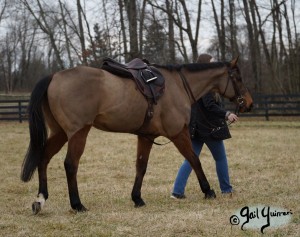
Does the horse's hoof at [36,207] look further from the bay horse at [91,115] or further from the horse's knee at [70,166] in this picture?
the horse's knee at [70,166]

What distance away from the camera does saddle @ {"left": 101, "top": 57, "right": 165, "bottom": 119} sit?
556 cm

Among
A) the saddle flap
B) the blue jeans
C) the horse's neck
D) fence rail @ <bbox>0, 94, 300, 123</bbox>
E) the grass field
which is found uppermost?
the saddle flap

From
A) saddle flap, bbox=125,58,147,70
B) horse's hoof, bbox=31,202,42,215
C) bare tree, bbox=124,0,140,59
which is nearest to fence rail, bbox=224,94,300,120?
bare tree, bbox=124,0,140,59

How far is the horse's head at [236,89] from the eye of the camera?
645 centimetres

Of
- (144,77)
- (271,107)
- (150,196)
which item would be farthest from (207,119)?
(271,107)

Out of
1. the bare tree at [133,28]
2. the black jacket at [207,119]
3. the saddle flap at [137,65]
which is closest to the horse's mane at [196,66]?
the black jacket at [207,119]

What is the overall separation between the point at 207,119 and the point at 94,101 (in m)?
1.88

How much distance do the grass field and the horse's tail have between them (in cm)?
58

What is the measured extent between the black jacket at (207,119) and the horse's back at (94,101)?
3.79 feet

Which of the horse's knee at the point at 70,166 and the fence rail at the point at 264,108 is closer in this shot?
the horse's knee at the point at 70,166

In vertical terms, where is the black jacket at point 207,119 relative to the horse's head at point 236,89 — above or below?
below

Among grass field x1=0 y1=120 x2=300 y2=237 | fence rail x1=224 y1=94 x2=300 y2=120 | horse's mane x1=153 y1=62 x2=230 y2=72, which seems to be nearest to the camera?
grass field x1=0 y1=120 x2=300 y2=237

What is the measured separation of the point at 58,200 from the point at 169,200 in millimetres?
1585

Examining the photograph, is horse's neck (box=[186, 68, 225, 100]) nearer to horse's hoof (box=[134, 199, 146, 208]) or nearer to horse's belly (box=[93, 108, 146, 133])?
horse's belly (box=[93, 108, 146, 133])
